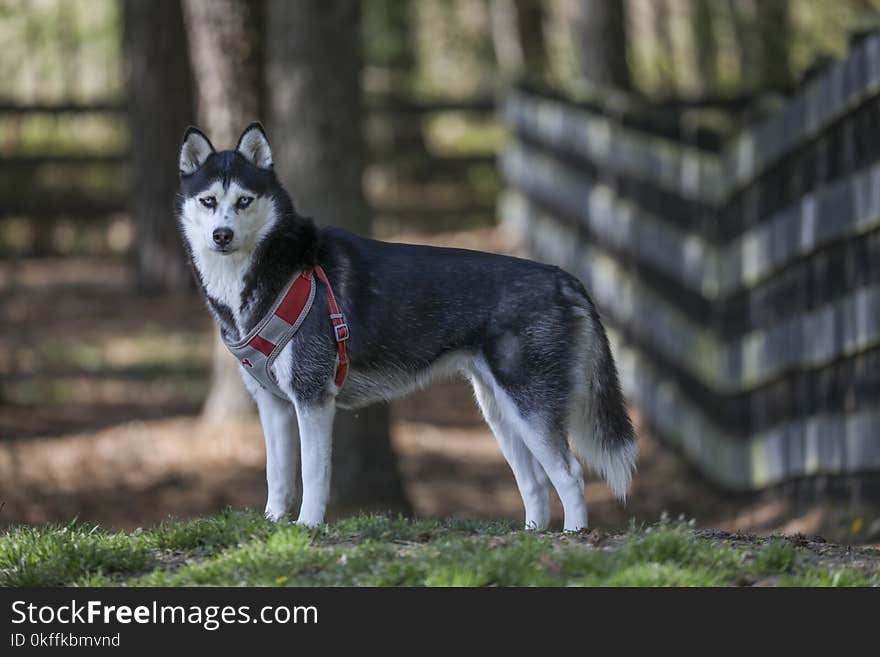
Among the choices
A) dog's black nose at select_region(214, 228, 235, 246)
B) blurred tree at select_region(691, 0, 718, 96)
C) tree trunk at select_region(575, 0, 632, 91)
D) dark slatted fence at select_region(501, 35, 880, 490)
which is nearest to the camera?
dog's black nose at select_region(214, 228, 235, 246)

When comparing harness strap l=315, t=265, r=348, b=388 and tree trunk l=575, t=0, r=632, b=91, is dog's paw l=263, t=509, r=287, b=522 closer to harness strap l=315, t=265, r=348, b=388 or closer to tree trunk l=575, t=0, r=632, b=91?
harness strap l=315, t=265, r=348, b=388

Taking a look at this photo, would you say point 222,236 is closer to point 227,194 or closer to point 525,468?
point 227,194

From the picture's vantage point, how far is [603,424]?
239 inches

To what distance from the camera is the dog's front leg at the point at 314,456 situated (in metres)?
5.69

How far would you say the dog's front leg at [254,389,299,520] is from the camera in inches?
234

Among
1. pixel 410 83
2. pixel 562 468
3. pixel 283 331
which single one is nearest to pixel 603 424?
pixel 562 468

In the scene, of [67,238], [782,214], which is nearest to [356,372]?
[782,214]

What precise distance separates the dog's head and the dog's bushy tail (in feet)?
5.10

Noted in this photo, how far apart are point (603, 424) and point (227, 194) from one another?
6.57 feet

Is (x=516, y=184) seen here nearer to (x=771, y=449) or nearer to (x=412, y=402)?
(x=412, y=402)

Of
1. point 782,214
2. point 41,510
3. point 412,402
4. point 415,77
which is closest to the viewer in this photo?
point 782,214

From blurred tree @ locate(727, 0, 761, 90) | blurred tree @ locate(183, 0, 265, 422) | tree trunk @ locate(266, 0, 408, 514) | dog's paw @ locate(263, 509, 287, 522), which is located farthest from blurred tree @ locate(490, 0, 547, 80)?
dog's paw @ locate(263, 509, 287, 522)

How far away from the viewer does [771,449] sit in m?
8.76
